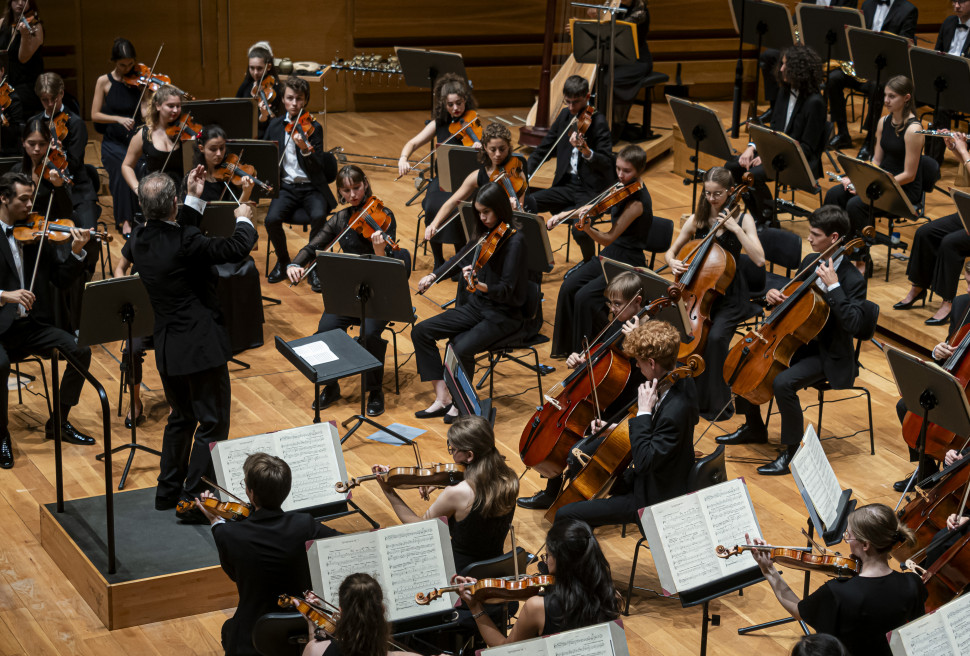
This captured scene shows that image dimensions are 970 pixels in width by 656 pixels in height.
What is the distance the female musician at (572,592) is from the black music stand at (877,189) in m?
4.03

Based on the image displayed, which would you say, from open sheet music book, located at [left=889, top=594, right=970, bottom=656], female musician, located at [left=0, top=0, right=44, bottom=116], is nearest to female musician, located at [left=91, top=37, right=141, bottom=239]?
female musician, located at [left=0, top=0, right=44, bottom=116]

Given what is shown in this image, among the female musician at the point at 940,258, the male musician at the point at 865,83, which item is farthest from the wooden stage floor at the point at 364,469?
the male musician at the point at 865,83

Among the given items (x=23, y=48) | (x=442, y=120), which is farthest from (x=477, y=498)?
(x=23, y=48)

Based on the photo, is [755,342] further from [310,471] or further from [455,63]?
[455,63]

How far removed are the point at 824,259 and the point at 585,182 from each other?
245 cm

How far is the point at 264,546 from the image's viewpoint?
398 centimetres

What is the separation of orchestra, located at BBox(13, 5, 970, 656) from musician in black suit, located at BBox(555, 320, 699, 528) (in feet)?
0.04

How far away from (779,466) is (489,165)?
2581 millimetres

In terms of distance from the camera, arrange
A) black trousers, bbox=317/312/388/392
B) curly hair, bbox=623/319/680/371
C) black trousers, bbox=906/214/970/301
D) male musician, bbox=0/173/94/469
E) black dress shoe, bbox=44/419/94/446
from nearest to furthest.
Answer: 1. curly hair, bbox=623/319/680/371
2. male musician, bbox=0/173/94/469
3. black dress shoe, bbox=44/419/94/446
4. black trousers, bbox=317/312/388/392
5. black trousers, bbox=906/214/970/301

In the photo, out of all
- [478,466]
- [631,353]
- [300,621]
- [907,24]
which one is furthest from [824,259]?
[907,24]

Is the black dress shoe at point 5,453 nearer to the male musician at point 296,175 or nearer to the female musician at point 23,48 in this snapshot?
the male musician at point 296,175

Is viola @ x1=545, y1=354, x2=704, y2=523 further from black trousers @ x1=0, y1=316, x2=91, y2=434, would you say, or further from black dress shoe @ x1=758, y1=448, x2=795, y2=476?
black trousers @ x1=0, y1=316, x2=91, y2=434

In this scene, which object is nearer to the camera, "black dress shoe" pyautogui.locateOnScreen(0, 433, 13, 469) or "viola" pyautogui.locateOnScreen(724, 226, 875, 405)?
"viola" pyautogui.locateOnScreen(724, 226, 875, 405)

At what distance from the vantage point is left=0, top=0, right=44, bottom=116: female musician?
29.4ft
